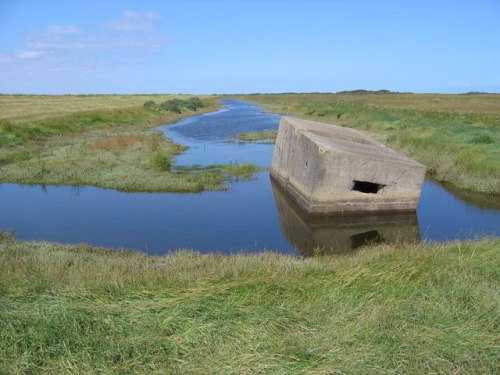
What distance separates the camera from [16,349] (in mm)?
4547

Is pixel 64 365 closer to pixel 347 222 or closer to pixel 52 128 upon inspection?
pixel 347 222

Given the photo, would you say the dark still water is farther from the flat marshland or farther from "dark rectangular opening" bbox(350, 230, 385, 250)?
the flat marshland

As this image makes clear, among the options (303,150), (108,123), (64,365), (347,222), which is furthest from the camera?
(108,123)

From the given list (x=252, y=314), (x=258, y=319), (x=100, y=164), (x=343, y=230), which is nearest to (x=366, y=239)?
(x=343, y=230)

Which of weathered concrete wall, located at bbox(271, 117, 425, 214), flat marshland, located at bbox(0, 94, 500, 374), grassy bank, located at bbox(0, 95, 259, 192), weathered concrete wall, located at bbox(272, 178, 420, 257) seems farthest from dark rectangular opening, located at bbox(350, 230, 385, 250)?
grassy bank, located at bbox(0, 95, 259, 192)

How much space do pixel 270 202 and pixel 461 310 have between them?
10437 mm

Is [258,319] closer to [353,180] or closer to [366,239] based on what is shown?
[366,239]

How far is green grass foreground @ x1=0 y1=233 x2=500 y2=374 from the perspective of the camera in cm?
448

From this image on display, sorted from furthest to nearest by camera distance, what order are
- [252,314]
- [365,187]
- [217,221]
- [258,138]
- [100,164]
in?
[258,138], [100,164], [365,187], [217,221], [252,314]

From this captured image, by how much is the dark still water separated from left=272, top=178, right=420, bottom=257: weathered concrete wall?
0.08ft

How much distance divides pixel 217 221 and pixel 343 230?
11.4 feet

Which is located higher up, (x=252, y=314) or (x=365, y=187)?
(x=365, y=187)

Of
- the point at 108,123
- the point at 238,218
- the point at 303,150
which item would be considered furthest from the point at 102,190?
the point at 108,123

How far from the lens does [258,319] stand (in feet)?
17.2
